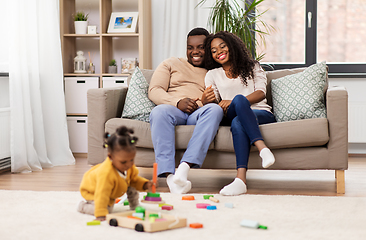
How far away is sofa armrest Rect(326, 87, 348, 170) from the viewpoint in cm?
230

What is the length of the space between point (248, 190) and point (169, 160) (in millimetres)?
507

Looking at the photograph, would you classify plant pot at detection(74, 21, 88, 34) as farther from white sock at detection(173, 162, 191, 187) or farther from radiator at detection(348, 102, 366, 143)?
radiator at detection(348, 102, 366, 143)

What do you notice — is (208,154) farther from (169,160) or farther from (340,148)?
(340,148)

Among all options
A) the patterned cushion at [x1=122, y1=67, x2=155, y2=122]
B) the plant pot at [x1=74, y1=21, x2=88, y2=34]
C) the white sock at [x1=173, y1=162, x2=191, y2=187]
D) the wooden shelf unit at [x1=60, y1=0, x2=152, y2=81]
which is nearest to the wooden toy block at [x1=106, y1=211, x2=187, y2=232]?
the white sock at [x1=173, y1=162, x2=191, y2=187]

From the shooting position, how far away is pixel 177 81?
2773 millimetres

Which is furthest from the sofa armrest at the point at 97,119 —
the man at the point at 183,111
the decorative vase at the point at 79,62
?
the decorative vase at the point at 79,62

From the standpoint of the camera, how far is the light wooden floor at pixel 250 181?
2391 millimetres

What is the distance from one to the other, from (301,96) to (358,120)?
156 centimetres

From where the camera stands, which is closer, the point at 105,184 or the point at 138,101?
the point at 105,184

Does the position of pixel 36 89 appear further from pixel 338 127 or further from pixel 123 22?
pixel 338 127

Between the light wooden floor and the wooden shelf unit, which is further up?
the wooden shelf unit

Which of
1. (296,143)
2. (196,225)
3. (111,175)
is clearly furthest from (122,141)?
(296,143)

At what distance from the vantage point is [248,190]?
7.82 ft

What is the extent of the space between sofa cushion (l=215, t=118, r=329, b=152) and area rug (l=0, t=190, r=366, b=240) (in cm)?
33
